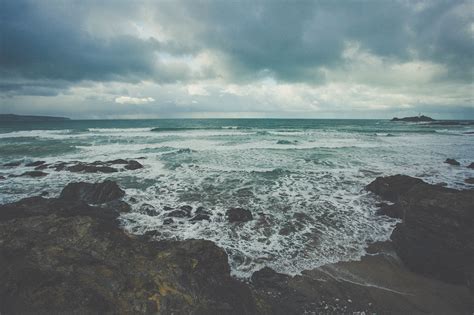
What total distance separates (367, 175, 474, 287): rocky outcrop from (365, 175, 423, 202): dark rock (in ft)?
11.3

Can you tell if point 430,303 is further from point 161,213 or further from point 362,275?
point 161,213

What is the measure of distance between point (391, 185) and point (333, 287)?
726 centimetres

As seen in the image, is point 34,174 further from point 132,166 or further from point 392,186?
point 392,186

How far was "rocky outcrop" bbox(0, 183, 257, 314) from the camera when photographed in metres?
2.90

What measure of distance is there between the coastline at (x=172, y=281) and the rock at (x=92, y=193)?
16.4 feet

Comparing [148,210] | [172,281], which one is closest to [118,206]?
[148,210]

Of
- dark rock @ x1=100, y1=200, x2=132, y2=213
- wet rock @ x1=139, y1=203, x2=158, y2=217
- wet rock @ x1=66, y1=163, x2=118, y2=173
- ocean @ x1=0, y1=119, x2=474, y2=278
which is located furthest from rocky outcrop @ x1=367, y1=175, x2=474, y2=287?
wet rock @ x1=66, y1=163, x2=118, y2=173

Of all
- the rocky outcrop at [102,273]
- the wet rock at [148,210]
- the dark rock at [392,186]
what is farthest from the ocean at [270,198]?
the rocky outcrop at [102,273]

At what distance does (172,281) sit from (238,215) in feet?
14.8

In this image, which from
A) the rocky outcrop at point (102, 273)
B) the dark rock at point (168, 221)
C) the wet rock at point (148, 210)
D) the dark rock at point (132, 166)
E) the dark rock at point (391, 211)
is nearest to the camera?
the rocky outcrop at point (102, 273)

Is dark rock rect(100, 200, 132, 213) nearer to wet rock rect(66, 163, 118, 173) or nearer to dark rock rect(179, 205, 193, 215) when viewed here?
dark rock rect(179, 205, 193, 215)

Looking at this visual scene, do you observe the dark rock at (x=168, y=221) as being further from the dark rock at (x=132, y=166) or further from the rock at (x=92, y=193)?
the dark rock at (x=132, y=166)

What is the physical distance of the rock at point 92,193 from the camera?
9406 millimetres

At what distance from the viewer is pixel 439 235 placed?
17.2ft
